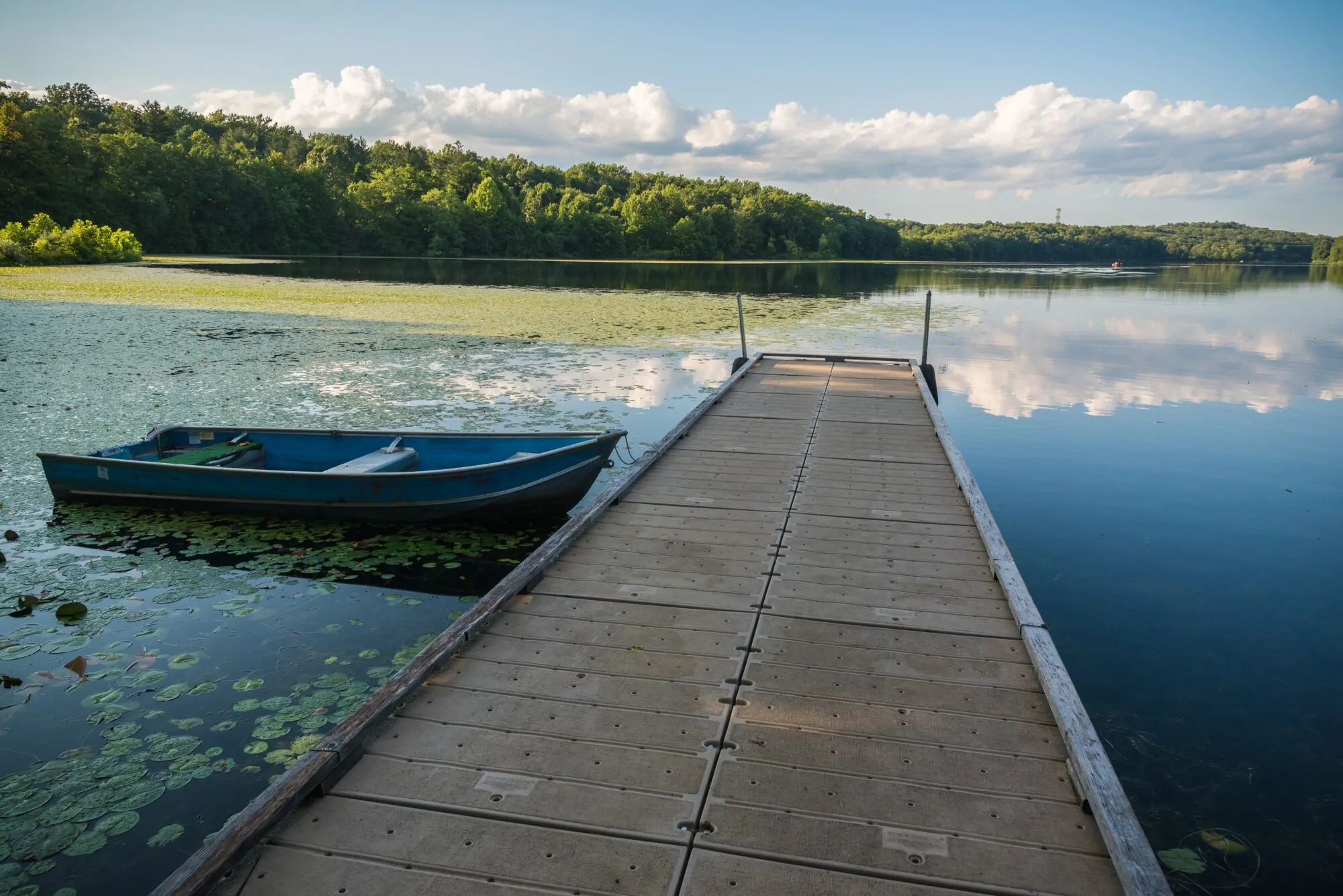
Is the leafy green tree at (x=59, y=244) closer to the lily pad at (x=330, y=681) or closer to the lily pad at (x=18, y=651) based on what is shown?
the lily pad at (x=18, y=651)

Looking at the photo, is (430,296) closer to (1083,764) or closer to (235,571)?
(235,571)

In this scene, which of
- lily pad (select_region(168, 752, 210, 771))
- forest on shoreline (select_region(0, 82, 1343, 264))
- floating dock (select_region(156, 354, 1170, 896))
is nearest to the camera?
floating dock (select_region(156, 354, 1170, 896))

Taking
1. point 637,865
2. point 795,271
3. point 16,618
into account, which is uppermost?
point 795,271

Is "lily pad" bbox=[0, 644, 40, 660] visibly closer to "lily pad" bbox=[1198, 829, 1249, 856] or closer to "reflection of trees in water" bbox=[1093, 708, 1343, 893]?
"reflection of trees in water" bbox=[1093, 708, 1343, 893]

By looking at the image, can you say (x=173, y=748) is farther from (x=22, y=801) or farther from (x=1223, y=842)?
(x=1223, y=842)

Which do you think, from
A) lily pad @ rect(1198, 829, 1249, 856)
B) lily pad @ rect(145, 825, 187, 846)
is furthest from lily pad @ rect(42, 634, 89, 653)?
lily pad @ rect(1198, 829, 1249, 856)

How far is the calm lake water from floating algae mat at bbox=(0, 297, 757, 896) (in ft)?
0.07

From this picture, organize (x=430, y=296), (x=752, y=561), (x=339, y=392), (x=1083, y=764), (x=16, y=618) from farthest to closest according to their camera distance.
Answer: (x=430, y=296), (x=339, y=392), (x=16, y=618), (x=752, y=561), (x=1083, y=764)

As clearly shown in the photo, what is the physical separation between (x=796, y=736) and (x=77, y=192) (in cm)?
6196

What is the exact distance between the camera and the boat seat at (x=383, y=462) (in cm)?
707

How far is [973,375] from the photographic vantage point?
15070mm

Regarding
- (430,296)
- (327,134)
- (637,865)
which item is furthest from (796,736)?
(327,134)

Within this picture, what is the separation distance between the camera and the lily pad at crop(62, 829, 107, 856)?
10.7 ft

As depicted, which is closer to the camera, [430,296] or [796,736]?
[796,736]
